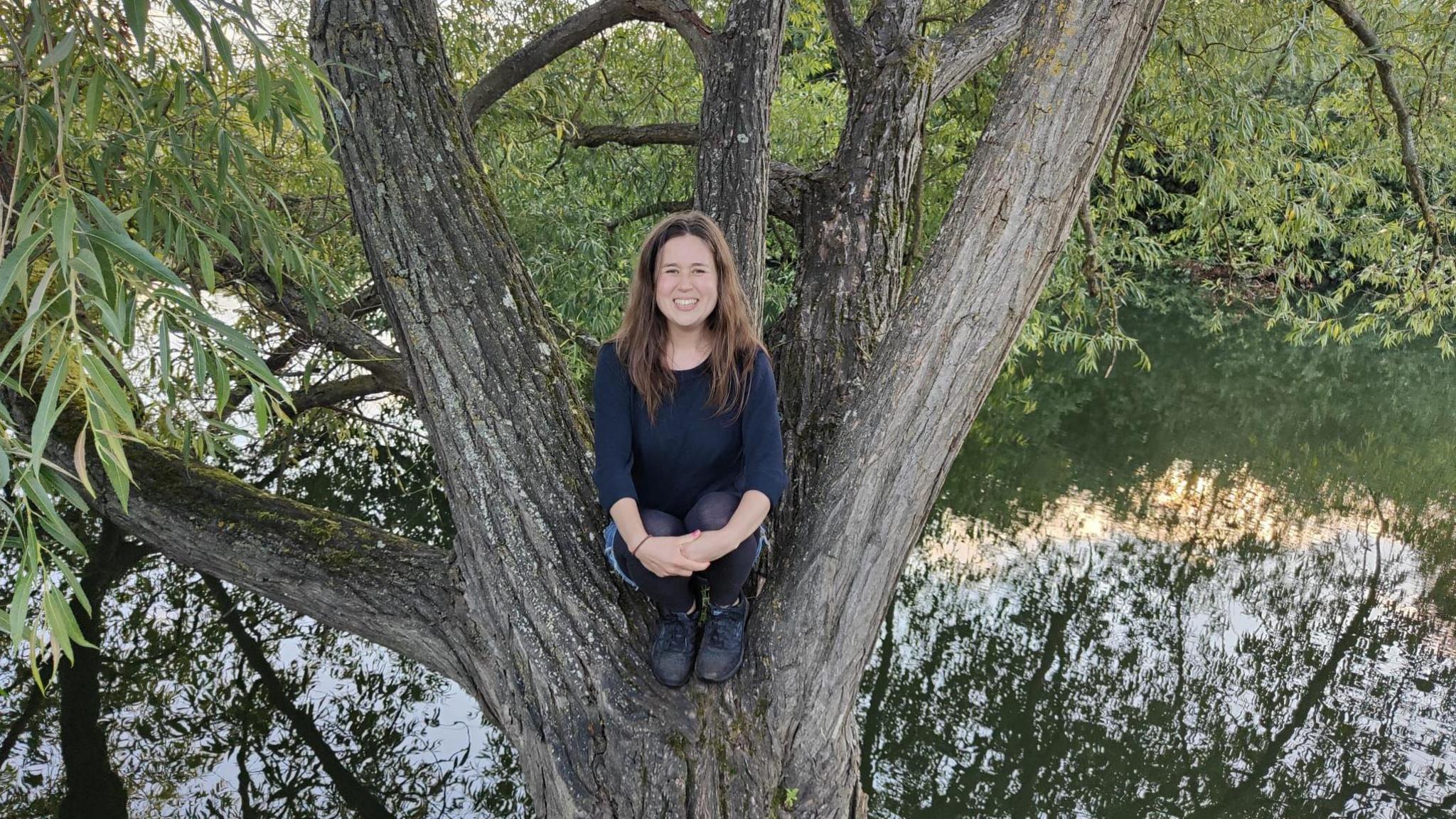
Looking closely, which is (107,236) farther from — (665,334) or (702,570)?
(702,570)

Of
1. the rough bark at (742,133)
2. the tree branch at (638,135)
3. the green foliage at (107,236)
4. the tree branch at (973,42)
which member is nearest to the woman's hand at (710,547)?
the green foliage at (107,236)

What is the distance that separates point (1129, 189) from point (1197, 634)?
2.51 metres

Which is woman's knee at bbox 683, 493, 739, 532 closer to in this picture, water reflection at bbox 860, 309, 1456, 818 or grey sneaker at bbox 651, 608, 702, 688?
grey sneaker at bbox 651, 608, 702, 688

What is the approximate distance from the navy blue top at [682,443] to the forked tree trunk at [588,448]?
5.4 inches

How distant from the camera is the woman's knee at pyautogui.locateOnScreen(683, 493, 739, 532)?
5.53 feet

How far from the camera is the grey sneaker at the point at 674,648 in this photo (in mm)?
1721

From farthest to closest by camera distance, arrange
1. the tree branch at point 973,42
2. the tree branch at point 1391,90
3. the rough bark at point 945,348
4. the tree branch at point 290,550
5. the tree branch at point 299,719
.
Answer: the tree branch at point 299,719 < the tree branch at point 1391,90 < the tree branch at point 973,42 < the tree branch at point 290,550 < the rough bark at point 945,348

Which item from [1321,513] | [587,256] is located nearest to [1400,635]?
[1321,513]

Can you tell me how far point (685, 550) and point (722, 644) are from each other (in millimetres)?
230

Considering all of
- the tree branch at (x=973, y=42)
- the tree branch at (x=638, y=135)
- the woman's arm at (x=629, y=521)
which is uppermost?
the tree branch at (x=638, y=135)

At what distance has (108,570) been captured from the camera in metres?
4.68

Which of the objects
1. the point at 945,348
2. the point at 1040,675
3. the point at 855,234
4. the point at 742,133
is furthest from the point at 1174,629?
the point at 945,348

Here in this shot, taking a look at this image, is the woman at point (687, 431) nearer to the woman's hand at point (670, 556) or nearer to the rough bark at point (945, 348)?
the woman's hand at point (670, 556)

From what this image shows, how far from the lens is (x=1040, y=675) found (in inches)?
174
